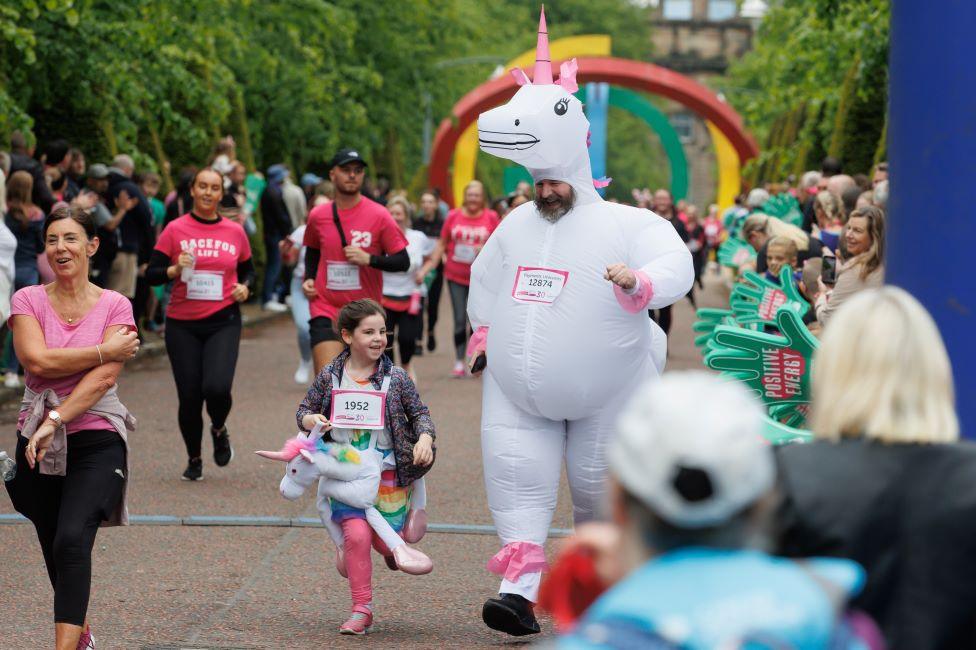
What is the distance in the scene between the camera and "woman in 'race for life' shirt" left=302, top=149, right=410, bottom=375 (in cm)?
879

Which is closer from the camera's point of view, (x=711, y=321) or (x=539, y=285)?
(x=539, y=285)

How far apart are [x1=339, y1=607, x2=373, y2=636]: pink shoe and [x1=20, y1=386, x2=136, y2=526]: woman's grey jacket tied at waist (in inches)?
37.5

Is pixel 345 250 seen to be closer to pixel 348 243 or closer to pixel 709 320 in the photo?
pixel 348 243

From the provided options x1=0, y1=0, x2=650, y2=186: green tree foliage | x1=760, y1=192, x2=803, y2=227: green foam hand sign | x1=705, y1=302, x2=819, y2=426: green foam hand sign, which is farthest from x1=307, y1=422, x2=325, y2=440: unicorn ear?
x1=760, y1=192, x2=803, y2=227: green foam hand sign

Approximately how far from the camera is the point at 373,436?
6008 millimetres

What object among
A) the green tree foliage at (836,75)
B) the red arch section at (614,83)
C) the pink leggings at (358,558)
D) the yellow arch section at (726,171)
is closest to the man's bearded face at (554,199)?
the pink leggings at (358,558)

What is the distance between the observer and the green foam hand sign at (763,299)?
7.98 m

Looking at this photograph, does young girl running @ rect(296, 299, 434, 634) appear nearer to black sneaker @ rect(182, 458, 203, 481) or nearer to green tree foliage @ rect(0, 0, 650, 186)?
black sneaker @ rect(182, 458, 203, 481)

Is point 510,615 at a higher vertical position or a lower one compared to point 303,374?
higher

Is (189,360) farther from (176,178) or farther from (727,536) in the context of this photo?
(176,178)

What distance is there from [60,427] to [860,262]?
395 cm

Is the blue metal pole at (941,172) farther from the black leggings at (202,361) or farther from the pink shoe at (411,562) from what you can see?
the black leggings at (202,361)

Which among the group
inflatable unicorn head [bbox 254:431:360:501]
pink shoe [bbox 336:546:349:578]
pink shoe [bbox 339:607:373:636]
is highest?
inflatable unicorn head [bbox 254:431:360:501]

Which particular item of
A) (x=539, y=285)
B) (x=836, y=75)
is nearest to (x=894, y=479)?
(x=539, y=285)
